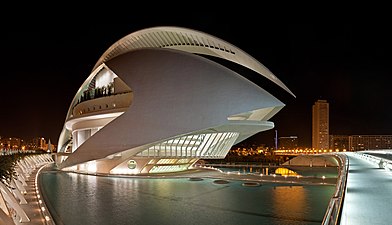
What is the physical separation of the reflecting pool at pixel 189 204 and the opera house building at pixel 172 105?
14.0 feet

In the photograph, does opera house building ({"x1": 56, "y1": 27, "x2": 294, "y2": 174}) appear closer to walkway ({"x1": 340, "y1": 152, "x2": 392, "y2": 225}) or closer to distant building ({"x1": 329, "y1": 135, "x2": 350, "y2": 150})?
walkway ({"x1": 340, "y1": 152, "x2": 392, "y2": 225})

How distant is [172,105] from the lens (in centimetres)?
2414

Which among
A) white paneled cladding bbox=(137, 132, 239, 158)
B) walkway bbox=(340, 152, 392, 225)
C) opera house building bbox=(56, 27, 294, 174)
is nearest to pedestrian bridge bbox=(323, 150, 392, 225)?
walkway bbox=(340, 152, 392, 225)

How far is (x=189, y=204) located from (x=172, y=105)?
1039 cm

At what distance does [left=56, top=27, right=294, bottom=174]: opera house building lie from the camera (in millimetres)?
23359

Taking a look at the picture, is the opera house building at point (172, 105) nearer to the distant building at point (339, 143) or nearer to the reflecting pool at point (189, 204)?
the reflecting pool at point (189, 204)

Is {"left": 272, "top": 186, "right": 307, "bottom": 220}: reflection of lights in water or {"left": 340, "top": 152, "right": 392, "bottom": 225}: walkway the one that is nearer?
{"left": 340, "top": 152, "right": 392, "bottom": 225}: walkway

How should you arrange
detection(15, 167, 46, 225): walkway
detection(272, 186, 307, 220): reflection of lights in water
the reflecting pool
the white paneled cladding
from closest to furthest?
detection(15, 167, 46, 225): walkway < the reflecting pool < detection(272, 186, 307, 220): reflection of lights in water < the white paneled cladding

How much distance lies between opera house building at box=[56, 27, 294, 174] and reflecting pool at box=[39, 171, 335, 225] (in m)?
4.28

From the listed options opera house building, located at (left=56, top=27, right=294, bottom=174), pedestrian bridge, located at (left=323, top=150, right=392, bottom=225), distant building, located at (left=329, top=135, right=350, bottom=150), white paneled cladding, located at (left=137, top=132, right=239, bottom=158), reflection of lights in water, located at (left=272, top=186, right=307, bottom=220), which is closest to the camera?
pedestrian bridge, located at (left=323, top=150, right=392, bottom=225)

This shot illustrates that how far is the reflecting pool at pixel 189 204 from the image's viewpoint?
11695 millimetres

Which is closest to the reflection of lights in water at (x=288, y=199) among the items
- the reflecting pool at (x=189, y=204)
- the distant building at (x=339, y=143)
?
the reflecting pool at (x=189, y=204)

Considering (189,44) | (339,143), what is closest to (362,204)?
(189,44)

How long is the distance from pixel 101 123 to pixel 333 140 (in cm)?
8794
